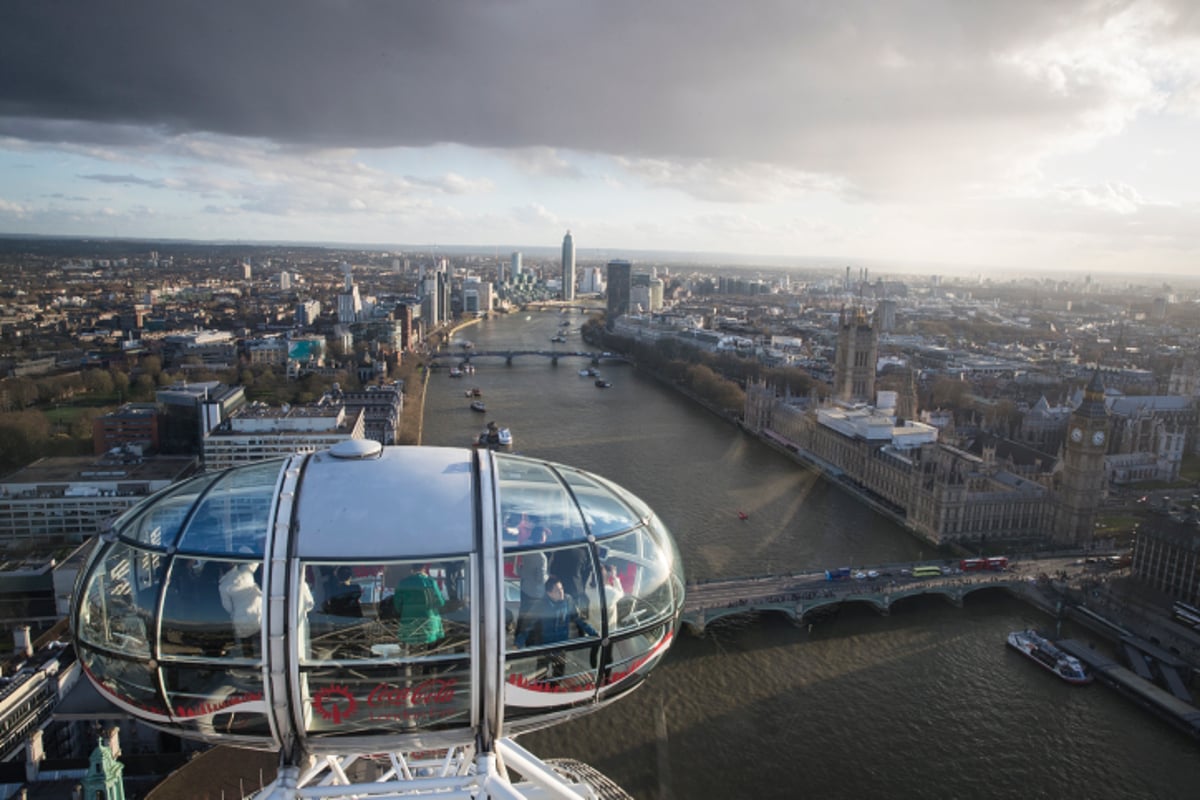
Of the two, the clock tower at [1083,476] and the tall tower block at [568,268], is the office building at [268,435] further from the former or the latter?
the tall tower block at [568,268]

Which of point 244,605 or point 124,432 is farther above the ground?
point 244,605

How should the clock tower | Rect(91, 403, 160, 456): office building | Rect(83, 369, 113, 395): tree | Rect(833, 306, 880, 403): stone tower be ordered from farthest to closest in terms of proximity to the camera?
Rect(83, 369, 113, 395): tree < Rect(833, 306, 880, 403): stone tower < Rect(91, 403, 160, 456): office building < the clock tower

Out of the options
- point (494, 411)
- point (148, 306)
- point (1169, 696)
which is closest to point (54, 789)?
point (1169, 696)

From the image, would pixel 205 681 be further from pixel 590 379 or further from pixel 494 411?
pixel 590 379

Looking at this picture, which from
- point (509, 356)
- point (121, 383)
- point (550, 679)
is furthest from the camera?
point (509, 356)

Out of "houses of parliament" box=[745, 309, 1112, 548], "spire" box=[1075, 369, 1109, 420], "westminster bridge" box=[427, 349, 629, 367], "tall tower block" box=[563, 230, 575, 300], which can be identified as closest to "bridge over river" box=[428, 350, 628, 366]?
"westminster bridge" box=[427, 349, 629, 367]

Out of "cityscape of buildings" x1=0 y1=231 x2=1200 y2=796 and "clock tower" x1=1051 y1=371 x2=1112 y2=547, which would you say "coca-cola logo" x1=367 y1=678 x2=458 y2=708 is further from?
"clock tower" x1=1051 y1=371 x2=1112 y2=547

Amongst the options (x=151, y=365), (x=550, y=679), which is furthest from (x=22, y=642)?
(x=151, y=365)

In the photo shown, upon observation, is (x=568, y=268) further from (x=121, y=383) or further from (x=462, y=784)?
(x=462, y=784)

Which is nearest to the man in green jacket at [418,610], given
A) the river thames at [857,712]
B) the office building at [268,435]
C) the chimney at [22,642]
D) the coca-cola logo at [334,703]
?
the coca-cola logo at [334,703]
